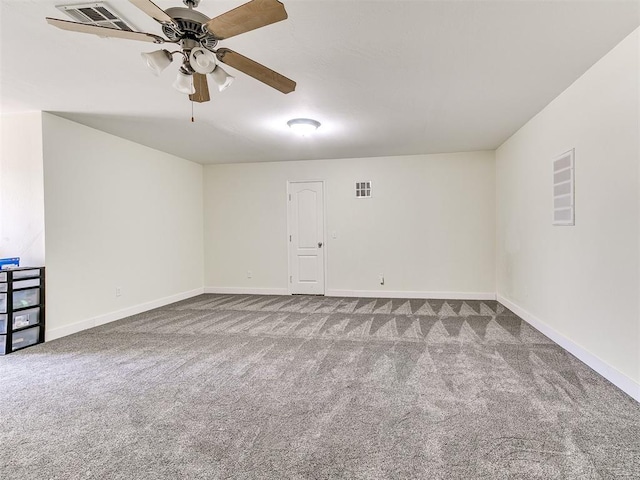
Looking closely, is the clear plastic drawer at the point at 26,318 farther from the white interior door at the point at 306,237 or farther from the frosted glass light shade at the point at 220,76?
the white interior door at the point at 306,237

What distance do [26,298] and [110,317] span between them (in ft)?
3.81

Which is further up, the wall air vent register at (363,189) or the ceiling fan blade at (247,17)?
the ceiling fan blade at (247,17)

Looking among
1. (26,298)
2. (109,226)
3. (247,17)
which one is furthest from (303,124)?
(26,298)

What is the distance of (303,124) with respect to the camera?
4.23m

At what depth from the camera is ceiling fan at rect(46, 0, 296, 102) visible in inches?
65.7

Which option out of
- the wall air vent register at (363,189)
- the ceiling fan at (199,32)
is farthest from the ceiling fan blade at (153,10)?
the wall air vent register at (363,189)

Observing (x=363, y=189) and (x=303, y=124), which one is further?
(x=363, y=189)

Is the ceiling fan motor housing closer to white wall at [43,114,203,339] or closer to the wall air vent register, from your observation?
white wall at [43,114,203,339]

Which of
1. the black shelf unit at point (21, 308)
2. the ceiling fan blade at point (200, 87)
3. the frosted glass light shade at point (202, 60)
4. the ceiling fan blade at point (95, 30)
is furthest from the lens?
the black shelf unit at point (21, 308)

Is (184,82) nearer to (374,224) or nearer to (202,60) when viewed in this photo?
(202,60)

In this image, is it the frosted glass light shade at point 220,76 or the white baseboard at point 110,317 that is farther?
the white baseboard at point 110,317

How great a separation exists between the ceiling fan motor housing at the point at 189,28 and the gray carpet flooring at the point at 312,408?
226 centimetres

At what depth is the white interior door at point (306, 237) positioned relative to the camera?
6730mm

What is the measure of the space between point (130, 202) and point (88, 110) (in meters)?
1.60
